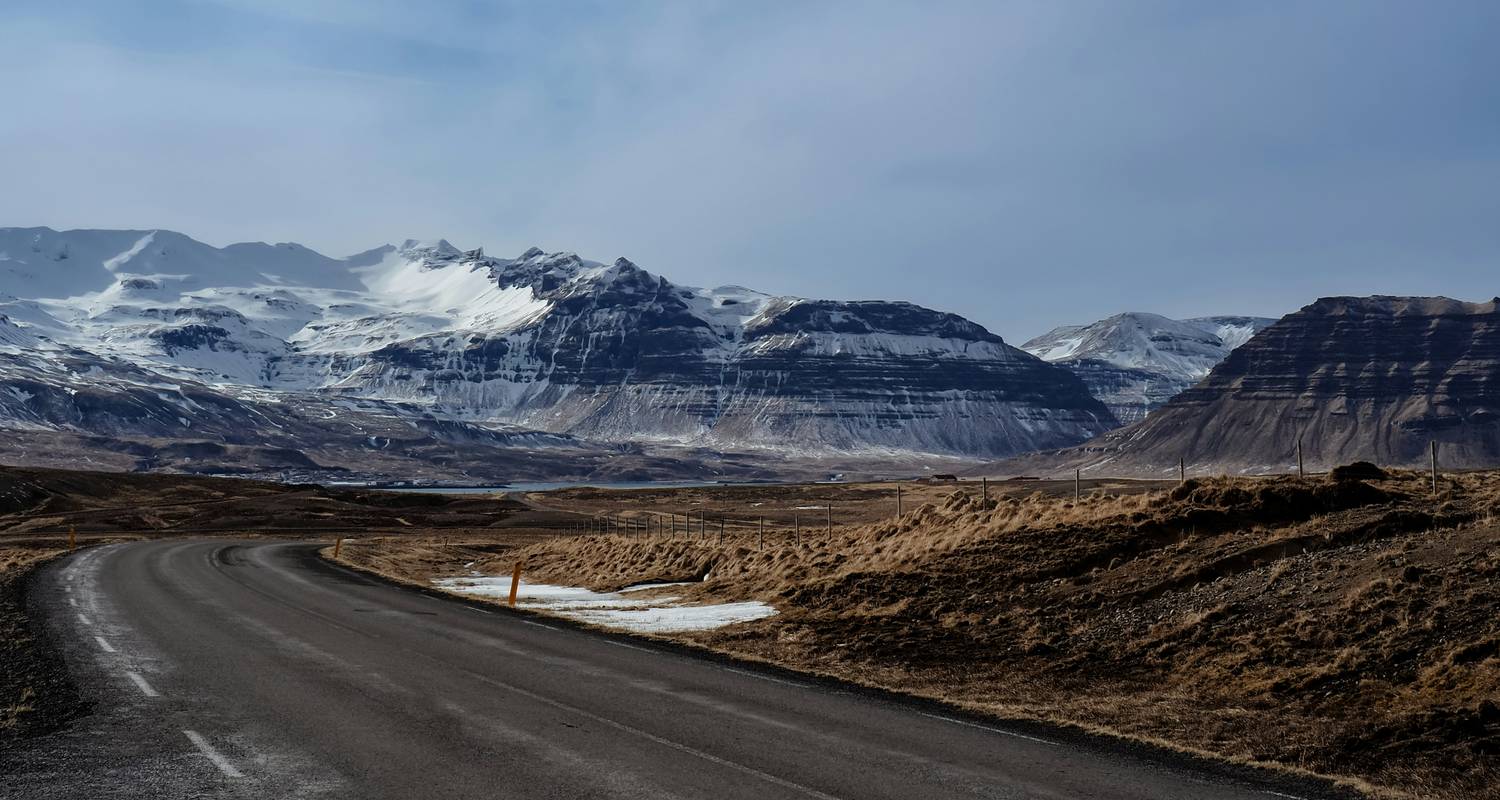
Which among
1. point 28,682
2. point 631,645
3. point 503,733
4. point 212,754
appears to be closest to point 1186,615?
point 631,645

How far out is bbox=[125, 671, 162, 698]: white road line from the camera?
17734 mm

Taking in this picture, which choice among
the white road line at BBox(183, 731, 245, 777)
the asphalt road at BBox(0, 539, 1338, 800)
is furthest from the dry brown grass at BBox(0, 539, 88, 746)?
the white road line at BBox(183, 731, 245, 777)

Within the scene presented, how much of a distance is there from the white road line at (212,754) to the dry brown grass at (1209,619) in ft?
30.8

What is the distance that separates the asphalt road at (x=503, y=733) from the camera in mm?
12555

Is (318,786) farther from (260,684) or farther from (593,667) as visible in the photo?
(593,667)

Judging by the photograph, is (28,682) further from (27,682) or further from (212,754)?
(212,754)

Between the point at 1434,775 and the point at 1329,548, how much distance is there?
38.7 feet

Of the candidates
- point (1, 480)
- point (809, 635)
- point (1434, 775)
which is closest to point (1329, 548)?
point (809, 635)

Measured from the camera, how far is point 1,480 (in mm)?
122625

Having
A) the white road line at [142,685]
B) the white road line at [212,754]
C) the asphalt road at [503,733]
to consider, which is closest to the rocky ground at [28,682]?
the asphalt road at [503,733]

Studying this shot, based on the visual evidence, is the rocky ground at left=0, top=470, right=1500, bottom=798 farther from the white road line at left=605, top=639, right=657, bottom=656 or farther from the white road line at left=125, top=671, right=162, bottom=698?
the white road line at left=605, top=639, right=657, bottom=656

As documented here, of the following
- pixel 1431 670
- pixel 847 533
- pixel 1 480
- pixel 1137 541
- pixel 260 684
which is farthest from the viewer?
pixel 1 480

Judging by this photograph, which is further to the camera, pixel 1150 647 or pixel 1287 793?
pixel 1150 647

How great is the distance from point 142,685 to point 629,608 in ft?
48.5
